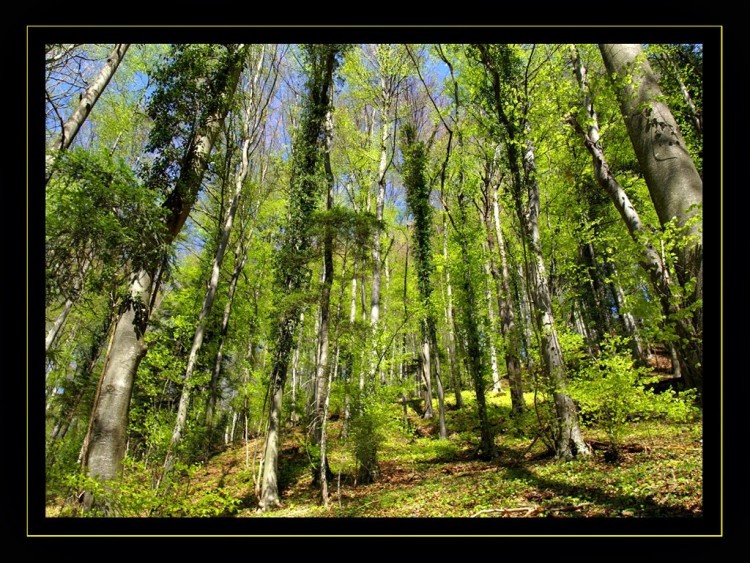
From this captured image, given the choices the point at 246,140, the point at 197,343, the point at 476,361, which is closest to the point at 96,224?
the point at 197,343

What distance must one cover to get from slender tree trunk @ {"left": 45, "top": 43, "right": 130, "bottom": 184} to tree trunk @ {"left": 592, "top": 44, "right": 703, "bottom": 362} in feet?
16.5

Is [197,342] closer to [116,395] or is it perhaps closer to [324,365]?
[324,365]

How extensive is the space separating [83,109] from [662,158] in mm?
5382

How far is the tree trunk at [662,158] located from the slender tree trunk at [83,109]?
5015 mm

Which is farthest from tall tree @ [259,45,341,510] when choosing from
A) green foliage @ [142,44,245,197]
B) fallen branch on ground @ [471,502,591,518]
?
fallen branch on ground @ [471,502,591,518]

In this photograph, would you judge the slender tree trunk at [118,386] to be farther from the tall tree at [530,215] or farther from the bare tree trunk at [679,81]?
the bare tree trunk at [679,81]

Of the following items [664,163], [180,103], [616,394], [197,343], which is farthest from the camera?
[197,343]

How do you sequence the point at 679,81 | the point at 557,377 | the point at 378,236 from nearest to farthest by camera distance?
the point at 557,377
the point at 679,81
the point at 378,236

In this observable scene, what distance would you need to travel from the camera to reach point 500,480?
16.9 ft

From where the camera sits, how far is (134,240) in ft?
11.7

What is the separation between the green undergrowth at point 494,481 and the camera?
11.1 feet

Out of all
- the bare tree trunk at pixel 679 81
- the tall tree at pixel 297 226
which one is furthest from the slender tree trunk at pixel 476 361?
the bare tree trunk at pixel 679 81

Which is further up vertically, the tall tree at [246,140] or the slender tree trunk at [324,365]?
the tall tree at [246,140]
